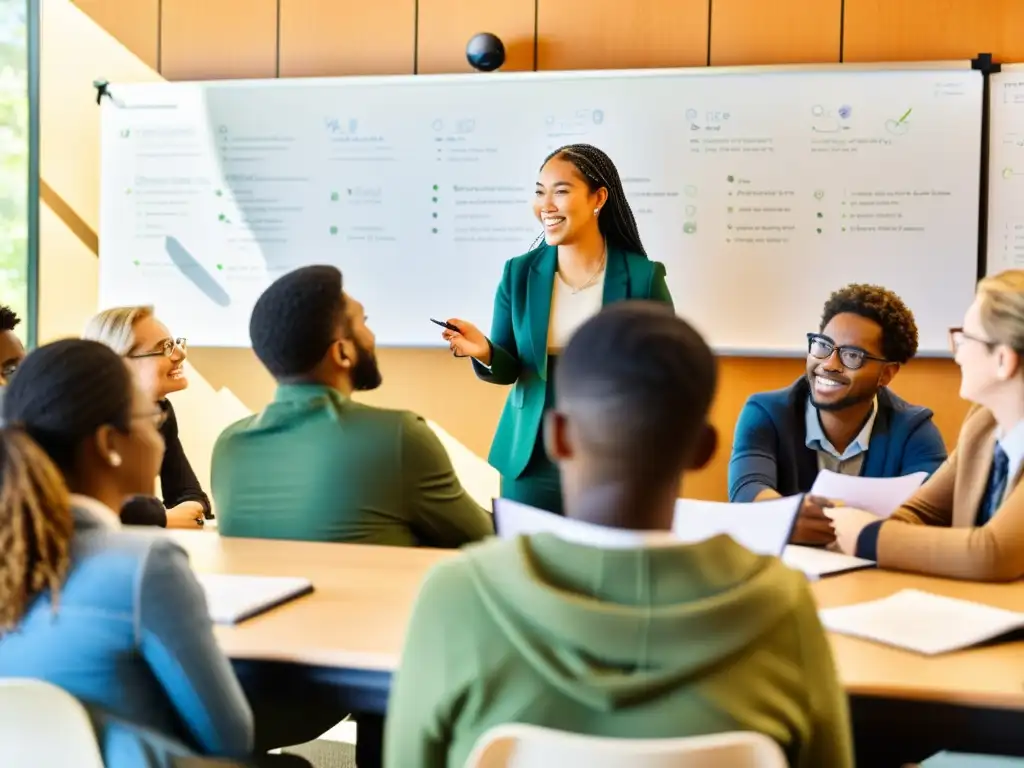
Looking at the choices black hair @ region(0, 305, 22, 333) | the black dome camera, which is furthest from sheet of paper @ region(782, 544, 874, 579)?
the black dome camera

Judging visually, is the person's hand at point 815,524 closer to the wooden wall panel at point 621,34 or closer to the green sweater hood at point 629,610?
the green sweater hood at point 629,610

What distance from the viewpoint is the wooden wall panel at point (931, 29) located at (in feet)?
11.6

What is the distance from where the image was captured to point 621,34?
12.4ft

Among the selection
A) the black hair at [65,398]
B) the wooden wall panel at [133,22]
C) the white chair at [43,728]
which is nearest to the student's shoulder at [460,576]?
the white chair at [43,728]

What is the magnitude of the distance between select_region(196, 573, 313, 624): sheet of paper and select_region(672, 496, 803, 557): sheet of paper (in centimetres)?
59

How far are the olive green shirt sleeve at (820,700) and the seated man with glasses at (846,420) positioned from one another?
4.48ft

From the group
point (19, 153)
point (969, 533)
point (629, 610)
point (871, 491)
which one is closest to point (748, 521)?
point (969, 533)

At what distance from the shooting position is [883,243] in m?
3.57

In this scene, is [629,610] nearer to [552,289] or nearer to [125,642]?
[125,642]

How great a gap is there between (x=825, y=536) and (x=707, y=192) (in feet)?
6.44

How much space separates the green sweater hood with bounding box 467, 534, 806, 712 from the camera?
3.21ft

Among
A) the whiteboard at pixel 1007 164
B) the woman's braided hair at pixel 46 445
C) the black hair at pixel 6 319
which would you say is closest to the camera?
the woman's braided hair at pixel 46 445

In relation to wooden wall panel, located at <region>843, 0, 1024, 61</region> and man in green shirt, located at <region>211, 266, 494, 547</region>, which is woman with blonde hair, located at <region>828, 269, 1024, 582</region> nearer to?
man in green shirt, located at <region>211, 266, 494, 547</region>

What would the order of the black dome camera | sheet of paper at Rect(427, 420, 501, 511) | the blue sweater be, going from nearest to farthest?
1. the blue sweater
2. the black dome camera
3. sheet of paper at Rect(427, 420, 501, 511)
